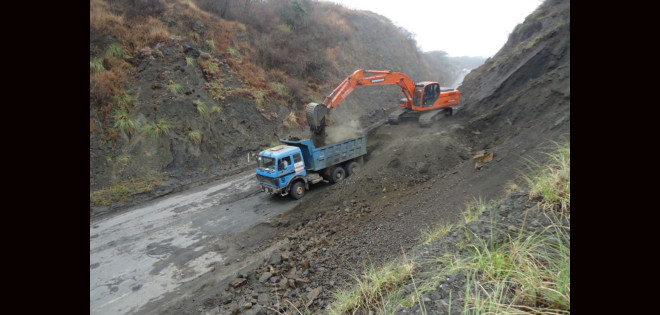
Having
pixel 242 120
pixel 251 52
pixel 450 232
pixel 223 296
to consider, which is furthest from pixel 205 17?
pixel 450 232

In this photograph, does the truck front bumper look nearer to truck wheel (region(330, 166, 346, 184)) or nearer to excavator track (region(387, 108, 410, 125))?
truck wheel (region(330, 166, 346, 184))

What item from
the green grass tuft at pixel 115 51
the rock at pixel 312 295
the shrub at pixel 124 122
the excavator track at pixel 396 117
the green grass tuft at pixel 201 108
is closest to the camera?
the rock at pixel 312 295

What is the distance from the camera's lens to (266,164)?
34.3 ft

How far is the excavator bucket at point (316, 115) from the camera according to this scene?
36.4 ft

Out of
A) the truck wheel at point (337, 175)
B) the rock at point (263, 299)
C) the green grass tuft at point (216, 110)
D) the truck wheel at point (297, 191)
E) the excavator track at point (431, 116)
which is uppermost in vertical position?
the green grass tuft at point (216, 110)

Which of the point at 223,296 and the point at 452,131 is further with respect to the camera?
the point at 452,131

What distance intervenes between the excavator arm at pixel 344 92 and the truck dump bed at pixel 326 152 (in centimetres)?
84

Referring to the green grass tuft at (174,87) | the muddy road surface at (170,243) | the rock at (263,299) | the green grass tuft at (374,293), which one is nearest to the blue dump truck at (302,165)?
the muddy road surface at (170,243)

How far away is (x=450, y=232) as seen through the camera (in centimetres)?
410

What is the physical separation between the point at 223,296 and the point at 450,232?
4.24m

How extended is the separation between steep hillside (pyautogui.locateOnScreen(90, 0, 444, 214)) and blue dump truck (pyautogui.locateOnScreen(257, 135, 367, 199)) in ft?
15.4

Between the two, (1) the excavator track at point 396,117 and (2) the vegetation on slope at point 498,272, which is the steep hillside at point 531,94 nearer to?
(1) the excavator track at point 396,117

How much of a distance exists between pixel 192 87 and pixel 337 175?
9.39 m
